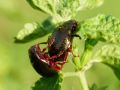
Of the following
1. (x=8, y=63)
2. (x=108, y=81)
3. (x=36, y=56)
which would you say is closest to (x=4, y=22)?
(x=8, y=63)

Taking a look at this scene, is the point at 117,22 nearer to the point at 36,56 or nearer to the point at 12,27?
the point at 36,56

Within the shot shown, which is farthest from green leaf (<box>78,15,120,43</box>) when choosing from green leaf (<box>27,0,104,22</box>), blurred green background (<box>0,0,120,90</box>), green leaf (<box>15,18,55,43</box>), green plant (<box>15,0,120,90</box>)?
blurred green background (<box>0,0,120,90</box>)

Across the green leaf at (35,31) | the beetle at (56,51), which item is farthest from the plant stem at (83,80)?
the green leaf at (35,31)

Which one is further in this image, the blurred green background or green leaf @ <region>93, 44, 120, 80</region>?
the blurred green background

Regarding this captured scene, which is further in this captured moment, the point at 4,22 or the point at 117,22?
the point at 4,22

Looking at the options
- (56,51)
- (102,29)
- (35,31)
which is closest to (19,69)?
(35,31)

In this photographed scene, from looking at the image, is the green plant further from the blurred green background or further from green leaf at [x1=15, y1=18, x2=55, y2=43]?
the blurred green background
